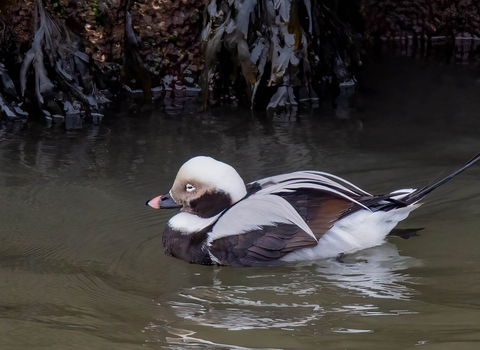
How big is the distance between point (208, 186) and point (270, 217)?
1.28 ft

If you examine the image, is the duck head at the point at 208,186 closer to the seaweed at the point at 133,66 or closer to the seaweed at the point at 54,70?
the seaweed at the point at 54,70

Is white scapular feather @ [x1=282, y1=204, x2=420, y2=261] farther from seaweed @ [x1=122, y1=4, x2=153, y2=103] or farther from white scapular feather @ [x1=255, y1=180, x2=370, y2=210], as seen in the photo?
seaweed @ [x1=122, y1=4, x2=153, y2=103]

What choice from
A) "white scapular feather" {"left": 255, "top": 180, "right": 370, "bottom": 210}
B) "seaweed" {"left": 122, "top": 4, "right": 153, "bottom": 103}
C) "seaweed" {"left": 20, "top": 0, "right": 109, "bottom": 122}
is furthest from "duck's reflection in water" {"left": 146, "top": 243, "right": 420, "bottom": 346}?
"seaweed" {"left": 122, "top": 4, "right": 153, "bottom": 103}

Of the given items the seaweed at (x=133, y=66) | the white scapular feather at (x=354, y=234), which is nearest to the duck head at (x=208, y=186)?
the white scapular feather at (x=354, y=234)

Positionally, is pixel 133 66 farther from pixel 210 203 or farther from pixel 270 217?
pixel 270 217

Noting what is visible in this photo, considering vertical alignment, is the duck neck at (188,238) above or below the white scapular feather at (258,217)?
below

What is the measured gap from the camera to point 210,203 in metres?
3.53

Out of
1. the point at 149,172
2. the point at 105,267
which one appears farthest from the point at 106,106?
the point at 105,267

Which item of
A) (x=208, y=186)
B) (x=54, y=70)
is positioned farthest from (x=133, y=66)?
(x=208, y=186)

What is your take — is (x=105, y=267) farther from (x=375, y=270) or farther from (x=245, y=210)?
(x=375, y=270)

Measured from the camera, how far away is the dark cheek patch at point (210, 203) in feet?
A: 11.5

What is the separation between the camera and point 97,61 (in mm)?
7449

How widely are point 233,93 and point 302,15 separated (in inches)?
39.5

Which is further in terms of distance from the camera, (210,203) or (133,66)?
(133,66)
